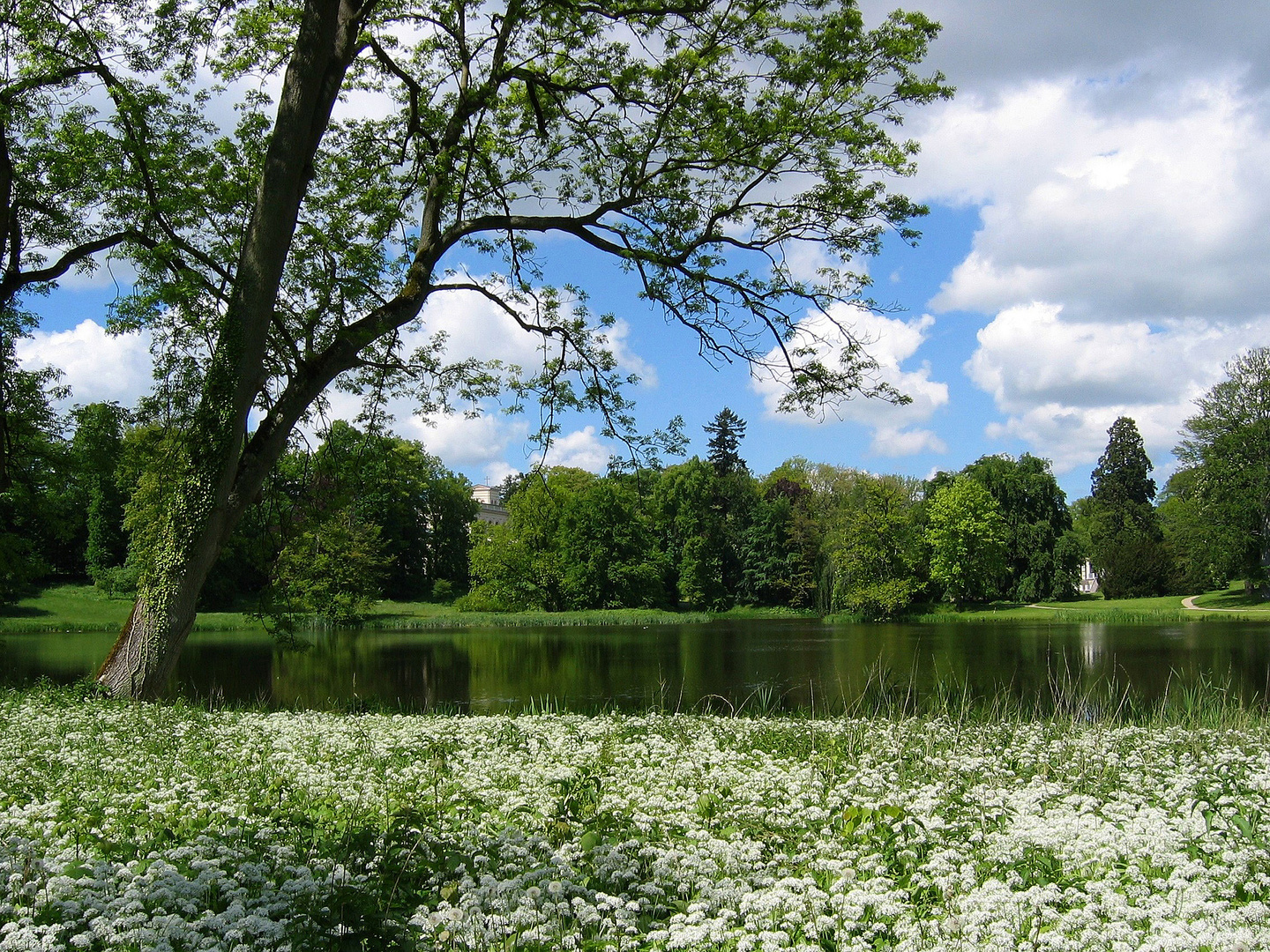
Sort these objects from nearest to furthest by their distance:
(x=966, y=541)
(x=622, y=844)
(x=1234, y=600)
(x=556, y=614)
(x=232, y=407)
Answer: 1. (x=622, y=844)
2. (x=232, y=407)
3. (x=1234, y=600)
4. (x=556, y=614)
5. (x=966, y=541)

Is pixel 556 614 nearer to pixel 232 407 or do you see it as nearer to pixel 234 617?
pixel 234 617

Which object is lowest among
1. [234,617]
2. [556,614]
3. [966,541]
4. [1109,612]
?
[556,614]

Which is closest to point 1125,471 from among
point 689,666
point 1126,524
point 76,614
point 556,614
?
point 1126,524

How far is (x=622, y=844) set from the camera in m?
4.77

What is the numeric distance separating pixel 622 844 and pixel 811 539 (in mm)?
63459

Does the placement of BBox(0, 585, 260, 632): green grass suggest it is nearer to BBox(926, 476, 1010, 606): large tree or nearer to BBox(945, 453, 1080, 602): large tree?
BBox(926, 476, 1010, 606): large tree

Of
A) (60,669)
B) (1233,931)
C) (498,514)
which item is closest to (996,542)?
(60,669)

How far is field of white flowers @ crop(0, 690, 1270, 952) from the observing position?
372cm

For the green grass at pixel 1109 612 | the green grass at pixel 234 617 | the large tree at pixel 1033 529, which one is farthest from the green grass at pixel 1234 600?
the green grass at pixel 234 617

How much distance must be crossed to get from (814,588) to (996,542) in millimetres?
12576

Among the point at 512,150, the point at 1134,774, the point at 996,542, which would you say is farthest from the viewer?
the point at 996,542

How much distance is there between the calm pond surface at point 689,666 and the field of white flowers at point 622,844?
16.6 feet

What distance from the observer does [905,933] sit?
3.77 m

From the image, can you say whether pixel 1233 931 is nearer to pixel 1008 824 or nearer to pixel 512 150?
pixel 1008 824
